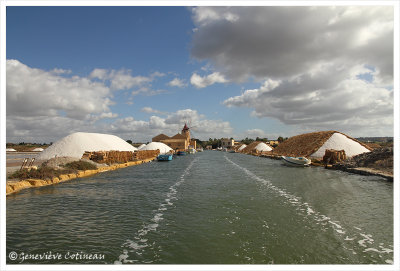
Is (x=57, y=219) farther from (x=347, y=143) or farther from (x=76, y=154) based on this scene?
(x=347, y=143)

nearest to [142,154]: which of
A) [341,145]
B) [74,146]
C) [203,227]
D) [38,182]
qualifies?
[74,146]

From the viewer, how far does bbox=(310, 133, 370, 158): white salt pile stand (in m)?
44.2

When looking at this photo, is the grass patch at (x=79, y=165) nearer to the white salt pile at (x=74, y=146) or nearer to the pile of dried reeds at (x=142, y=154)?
the white salt pile at (x=74, y=146)

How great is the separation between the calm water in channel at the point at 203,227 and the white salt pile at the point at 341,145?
35095 mm

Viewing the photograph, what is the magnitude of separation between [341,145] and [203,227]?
161ft

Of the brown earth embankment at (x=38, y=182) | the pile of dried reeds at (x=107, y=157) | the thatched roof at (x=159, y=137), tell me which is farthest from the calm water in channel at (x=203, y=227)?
the thatched roof at (x=159, y=137)

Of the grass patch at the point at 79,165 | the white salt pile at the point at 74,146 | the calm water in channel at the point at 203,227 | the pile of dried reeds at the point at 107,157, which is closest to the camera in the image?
the calm water in channel at the point at 203,227

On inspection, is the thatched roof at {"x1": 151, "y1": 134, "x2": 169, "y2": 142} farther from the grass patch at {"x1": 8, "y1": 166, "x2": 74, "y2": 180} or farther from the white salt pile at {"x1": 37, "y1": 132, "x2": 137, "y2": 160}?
the grass patch at {"x1": 8, "y1": 166, "x2": 74, "y2": 180}

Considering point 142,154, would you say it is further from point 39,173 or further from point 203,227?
point 203,227

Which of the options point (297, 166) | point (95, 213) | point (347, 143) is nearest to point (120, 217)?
point (95, 213)

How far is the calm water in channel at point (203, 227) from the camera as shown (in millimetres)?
6391

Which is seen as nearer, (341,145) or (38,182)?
(38,182)

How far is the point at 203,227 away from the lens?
8516mm

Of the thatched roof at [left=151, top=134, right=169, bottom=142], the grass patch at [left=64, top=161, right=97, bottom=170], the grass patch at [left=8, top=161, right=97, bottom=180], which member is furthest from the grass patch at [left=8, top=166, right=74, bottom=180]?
the thatched roof at [left=151, top=134, right=169, bottom=142]
